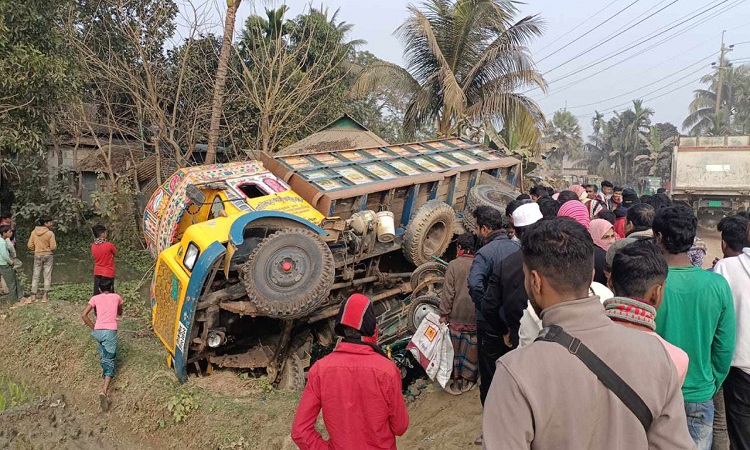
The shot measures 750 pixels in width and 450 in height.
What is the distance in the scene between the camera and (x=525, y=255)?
5.41ft

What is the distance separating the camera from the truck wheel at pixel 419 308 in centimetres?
554

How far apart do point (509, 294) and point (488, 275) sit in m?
0.50

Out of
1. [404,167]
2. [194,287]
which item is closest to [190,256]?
[194,287]

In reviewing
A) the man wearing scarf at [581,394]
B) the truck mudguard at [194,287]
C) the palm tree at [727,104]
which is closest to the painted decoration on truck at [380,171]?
the truck mudguard at [194,287]

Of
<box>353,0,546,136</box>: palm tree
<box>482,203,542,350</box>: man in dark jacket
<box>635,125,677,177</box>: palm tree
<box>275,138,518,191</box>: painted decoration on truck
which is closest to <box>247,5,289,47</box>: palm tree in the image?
<box>353,0,546,136</box>: palm tree

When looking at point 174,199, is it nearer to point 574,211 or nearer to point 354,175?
point 354,175

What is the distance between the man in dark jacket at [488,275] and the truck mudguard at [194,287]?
2.58 metres

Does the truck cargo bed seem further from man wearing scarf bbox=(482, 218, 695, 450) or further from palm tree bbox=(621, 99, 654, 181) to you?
palm tree bbox=(621, 99, 654, 181)

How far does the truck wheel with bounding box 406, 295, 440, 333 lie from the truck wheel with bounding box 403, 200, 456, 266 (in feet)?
3.99

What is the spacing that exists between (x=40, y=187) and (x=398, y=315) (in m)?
10.5

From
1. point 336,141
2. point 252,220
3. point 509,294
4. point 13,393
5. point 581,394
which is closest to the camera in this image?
point 581,394

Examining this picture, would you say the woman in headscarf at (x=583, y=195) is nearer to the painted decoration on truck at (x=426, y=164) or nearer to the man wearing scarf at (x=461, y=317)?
the painted decoration on truck at (x=426, y=164)

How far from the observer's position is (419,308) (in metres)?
5.61

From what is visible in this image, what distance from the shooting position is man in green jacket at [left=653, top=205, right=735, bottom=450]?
243 cm
